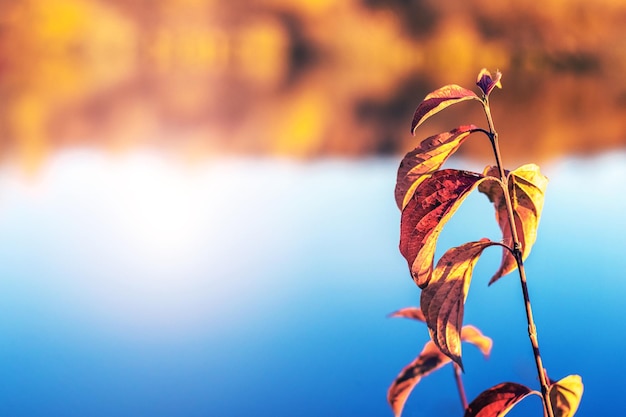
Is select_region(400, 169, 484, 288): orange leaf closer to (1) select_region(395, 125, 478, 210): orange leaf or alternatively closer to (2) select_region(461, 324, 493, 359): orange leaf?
(1) select_region(395, 125, 478, 210): orange leaf

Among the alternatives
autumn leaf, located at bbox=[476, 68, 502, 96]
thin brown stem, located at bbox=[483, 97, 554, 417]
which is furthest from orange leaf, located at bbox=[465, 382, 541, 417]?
autumn leaf, located at bbox=[476, 68, 502, 96]

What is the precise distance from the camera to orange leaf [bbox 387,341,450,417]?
319mm

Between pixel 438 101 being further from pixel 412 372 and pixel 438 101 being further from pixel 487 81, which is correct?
pixel 412 372

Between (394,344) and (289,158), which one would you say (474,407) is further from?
(289,158)

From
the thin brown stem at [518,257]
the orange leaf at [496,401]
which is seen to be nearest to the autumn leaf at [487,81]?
the thin brown stem at [518,257]

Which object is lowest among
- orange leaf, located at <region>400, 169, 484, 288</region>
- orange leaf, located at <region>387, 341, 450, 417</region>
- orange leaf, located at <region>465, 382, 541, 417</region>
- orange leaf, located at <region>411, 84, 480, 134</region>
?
orange leaf, located at <region>465, 382, 541, 417</region>

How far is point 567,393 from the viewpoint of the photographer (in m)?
0.26

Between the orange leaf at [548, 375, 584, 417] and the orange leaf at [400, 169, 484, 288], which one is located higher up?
the orange leaf at [400, 169, 484, 288]

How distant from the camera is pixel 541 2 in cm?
768

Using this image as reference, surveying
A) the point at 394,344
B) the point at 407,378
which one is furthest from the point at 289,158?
the point at 407,378

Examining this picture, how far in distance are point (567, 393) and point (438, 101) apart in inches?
5.1

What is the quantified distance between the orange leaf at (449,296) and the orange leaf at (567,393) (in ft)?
0.19

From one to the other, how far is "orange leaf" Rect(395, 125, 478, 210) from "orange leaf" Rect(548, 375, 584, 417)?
0.10 meters

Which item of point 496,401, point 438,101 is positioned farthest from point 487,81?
point 496,401
